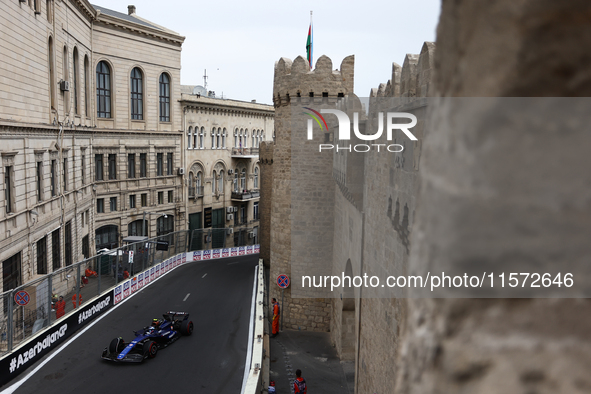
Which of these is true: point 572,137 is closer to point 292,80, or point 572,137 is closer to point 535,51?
point 535,51

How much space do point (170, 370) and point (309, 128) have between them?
9209 millimetres

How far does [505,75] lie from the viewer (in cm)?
92

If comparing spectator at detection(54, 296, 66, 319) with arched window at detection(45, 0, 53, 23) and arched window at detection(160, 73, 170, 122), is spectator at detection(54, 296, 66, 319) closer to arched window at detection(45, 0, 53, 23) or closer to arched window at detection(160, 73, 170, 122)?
arched window at detection(45, 0, 53, 23)

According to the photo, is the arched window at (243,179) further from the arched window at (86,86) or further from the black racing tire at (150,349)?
the black racing tire at (150,349)

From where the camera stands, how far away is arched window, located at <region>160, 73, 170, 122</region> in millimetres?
41197

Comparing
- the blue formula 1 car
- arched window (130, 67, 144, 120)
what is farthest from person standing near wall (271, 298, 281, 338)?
arched window (130, 67, 144, 120)

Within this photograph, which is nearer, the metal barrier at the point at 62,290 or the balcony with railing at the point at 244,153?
the metal barrier at the point at 62,290

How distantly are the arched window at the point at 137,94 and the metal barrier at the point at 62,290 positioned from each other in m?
14.0

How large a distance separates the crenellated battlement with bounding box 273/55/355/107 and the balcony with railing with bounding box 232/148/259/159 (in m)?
29.3

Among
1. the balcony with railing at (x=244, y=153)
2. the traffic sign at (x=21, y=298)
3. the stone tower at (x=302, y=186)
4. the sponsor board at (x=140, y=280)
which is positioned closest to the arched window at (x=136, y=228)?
the balcony with railing at (x=244, y=153)

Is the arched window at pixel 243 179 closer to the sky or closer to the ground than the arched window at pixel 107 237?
closer to the sky

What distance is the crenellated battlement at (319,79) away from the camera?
1869 cm

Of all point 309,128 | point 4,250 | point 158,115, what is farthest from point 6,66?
point 158,115

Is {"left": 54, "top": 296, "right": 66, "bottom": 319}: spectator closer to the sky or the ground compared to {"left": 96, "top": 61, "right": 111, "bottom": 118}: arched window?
closer to the ground
